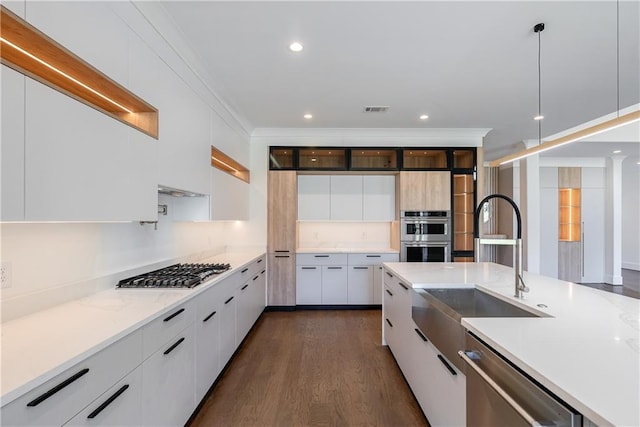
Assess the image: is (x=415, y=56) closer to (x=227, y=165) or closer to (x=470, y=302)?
(x=470, y=302)

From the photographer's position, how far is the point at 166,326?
5.11ft

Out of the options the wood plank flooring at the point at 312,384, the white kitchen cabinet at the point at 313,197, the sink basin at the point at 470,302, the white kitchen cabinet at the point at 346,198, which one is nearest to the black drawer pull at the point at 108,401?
the wood plank flooring at the point at 312,384

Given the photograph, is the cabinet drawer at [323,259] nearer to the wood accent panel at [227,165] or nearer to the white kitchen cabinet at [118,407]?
the wood accent panel at [227,165]

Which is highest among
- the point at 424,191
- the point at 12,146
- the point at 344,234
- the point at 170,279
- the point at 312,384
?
the point at 424,191

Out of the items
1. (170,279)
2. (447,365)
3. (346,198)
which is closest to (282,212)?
(346,198)

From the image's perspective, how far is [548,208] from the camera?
19.8ft

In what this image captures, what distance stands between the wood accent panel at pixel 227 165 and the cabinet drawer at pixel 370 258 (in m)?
2.02

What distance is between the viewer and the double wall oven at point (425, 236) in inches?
169

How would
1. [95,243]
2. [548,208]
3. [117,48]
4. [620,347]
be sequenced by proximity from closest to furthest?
[620,347]
[117,48]
[95,243]
[548,208]

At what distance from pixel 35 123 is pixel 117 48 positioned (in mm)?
733

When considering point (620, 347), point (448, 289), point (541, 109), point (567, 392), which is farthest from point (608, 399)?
point (541, 109)

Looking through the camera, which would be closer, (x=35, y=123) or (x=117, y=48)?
(x=35, y=123)

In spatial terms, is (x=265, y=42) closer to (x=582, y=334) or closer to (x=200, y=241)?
(x=200, y=241)

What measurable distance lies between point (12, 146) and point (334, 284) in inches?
150
